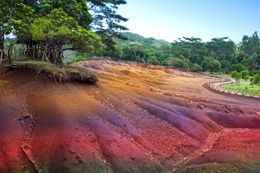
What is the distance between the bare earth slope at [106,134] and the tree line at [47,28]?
374cm

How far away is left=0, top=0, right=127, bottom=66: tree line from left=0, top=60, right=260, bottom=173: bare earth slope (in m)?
3.74

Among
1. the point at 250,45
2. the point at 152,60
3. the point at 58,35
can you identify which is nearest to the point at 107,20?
the point at 58,35

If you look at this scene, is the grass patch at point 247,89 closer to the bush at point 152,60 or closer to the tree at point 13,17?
the tree at point 13,17

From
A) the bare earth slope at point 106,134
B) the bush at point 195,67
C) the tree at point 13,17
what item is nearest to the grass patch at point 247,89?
the bare earth slope at point 106,134

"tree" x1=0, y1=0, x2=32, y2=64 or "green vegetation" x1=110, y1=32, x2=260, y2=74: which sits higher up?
"tree" x1=0, y1=0, x2=32, y2=64

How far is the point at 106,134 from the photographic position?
2598 centimetres

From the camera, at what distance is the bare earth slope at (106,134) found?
2264 centimetres

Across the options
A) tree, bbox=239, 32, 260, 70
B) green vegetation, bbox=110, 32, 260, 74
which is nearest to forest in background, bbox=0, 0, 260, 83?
green vegetation, bbox=110, 32, 260, 74

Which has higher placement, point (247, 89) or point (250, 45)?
point (250, 45)

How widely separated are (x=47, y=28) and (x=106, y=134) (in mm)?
10863

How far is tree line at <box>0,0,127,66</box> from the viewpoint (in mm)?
30906

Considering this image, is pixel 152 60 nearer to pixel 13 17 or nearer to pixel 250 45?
pixel 250 45

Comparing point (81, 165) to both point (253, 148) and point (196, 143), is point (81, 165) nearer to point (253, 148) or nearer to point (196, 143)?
point (196, 143)

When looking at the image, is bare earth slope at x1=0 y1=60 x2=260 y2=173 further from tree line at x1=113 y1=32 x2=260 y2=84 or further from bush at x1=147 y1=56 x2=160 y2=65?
bush at x1=147 y1=56 x2=160 y2=65
